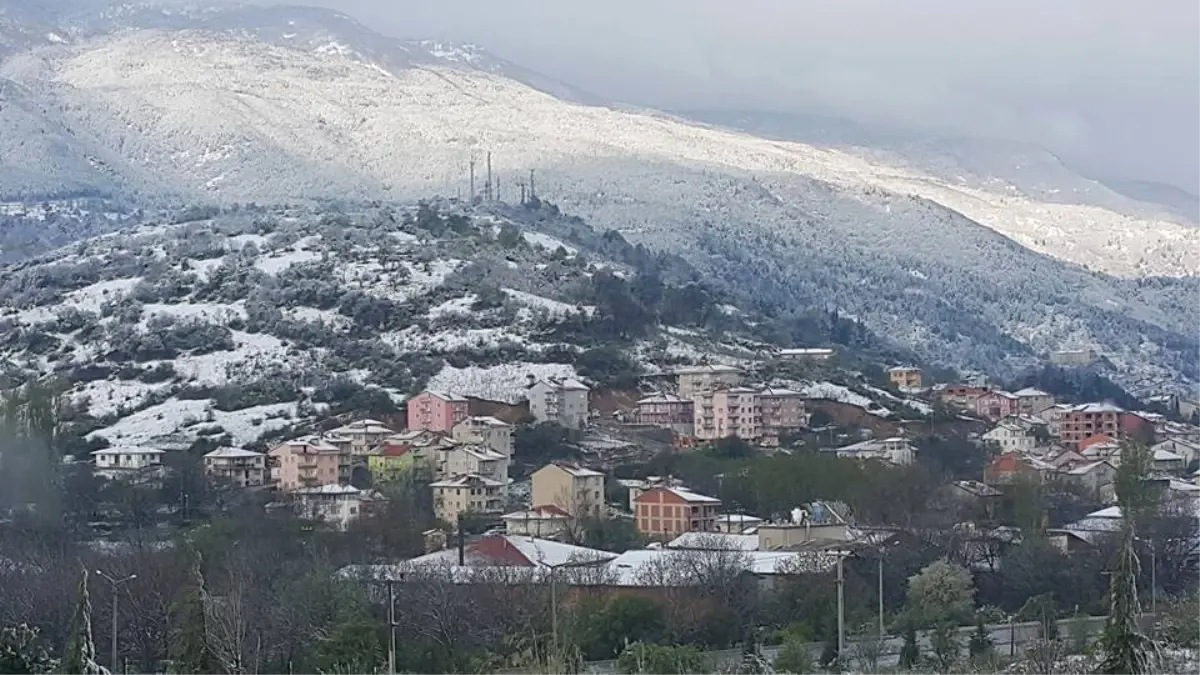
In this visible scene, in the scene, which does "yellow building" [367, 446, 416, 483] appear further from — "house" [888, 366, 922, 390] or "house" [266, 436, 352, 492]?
"house" [888, 366, 922, 390]

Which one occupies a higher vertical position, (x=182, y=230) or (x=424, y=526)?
(x=182, y=230)

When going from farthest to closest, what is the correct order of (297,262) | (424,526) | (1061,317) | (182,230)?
(1061,317)
(182,230)
(297,262)
(424,526)

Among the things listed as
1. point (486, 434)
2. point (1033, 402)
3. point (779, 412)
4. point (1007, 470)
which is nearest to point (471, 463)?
point (486, 434)

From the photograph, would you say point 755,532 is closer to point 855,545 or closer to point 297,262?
point 855,545

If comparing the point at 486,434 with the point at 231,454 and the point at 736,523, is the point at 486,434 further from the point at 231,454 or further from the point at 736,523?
the point at 736,523

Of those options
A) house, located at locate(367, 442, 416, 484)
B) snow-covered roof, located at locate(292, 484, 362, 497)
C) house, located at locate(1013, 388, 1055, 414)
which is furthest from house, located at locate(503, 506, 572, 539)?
house, located at locate(1013, 388, 1055, 414)

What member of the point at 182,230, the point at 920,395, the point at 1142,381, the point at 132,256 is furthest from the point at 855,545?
the point at 1142,381

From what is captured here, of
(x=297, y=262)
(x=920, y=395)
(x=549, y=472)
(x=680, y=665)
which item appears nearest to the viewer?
(x=680, y=665)
